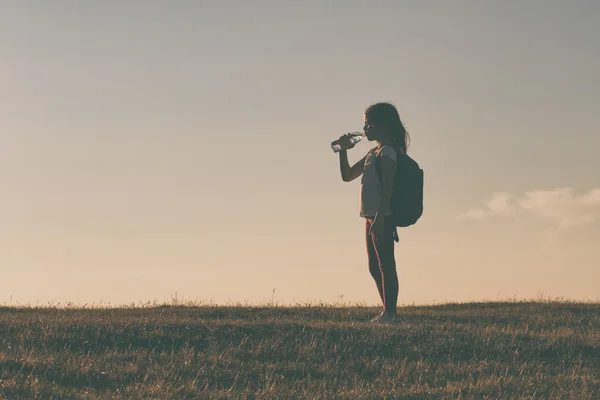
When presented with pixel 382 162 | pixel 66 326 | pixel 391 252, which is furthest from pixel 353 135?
pixel 66 326

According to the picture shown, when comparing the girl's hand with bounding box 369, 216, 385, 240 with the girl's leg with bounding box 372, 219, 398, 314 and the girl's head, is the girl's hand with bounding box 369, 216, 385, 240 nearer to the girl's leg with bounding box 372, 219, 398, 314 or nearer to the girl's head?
the girl's leg with bounding box 372, 219, 398, 314

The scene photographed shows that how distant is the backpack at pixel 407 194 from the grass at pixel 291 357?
1.74m

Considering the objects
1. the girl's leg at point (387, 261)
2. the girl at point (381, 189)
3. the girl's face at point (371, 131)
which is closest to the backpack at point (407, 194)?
the girl at point (381, 189)

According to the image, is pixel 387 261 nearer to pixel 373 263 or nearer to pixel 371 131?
pixel 373 263

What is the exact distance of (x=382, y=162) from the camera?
11.7 metres

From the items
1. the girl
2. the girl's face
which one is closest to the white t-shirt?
the girl

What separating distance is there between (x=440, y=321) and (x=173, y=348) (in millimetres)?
5009

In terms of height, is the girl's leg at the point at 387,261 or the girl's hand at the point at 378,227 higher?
the girl's hand at the point at 378,227

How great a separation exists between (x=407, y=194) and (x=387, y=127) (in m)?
1.20

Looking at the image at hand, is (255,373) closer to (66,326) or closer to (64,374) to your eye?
(64,374)

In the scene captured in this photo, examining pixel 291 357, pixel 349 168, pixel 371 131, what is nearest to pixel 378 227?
pixel 349 168

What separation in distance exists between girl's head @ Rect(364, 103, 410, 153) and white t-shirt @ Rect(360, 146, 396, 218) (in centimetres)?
32

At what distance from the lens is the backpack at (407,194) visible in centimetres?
1164

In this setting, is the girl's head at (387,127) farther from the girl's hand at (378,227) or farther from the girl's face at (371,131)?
the girl's hand at (378,227)
